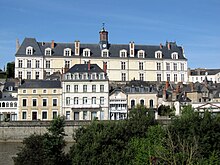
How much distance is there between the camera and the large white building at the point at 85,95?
3888cm

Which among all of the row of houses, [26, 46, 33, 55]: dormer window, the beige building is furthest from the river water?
[26, 46, 33, 55]: dormer window

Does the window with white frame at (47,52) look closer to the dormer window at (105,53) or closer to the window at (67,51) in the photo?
the window at (67,51)

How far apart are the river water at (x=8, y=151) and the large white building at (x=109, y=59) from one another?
17.9 meters

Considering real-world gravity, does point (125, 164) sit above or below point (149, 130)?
below

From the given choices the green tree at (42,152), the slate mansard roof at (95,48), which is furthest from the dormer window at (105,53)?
the green tree at (42,152)

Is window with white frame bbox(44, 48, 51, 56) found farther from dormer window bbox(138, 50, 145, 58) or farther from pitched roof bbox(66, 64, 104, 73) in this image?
dormer window bbox(138, 50, 145, 58)

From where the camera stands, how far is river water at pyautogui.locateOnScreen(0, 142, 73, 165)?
2402 cm

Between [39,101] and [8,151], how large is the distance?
442 inches

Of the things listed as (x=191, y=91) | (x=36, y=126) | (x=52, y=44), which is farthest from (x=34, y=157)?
(x=52, y=44)

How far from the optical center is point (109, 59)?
51125 millimetres

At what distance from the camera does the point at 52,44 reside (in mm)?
50781

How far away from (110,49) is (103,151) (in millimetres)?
34454

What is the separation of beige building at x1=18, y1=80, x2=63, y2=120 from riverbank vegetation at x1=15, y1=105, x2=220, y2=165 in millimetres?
16698

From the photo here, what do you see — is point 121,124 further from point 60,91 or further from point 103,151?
point 60,91
